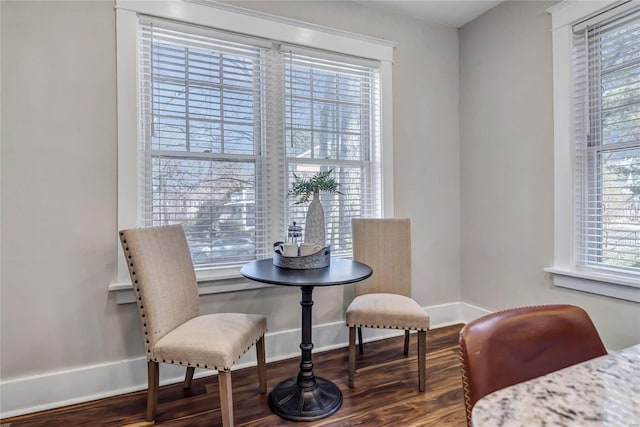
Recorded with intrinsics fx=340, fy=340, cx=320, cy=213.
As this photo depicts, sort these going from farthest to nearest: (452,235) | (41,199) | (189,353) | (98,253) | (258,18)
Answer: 1. (452,235)
2. (258,18)
3. (98,253)
4. (41,199)
5. (189,353)

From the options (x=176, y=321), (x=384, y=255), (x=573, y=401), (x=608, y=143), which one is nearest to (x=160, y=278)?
(x=176, y=321)

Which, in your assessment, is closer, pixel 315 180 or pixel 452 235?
pixel 315 180

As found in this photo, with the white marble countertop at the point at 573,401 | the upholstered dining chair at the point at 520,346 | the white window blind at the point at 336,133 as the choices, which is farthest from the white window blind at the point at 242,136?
the white marble countertop at the point at 573,401

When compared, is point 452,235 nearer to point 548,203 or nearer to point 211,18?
point 548,203

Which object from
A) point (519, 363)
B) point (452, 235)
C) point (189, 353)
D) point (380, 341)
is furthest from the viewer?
point (452, 235)

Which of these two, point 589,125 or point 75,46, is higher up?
point 75,46

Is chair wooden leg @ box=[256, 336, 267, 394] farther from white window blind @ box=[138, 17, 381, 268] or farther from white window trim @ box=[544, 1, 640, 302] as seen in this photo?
white window trim @ box=[544, 1, 640, 302]

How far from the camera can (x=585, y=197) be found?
2346 millimetres

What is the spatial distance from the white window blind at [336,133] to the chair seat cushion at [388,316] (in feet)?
2.25

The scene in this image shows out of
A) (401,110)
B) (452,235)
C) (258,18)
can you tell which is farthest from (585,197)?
(258,18)

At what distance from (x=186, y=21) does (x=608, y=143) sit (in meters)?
2.88

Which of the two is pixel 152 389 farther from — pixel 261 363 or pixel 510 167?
pixel 510 167

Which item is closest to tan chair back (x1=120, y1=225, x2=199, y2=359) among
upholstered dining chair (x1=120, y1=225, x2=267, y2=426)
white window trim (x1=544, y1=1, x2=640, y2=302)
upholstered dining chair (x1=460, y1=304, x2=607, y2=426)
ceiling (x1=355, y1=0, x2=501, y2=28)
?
upholstered dining chair (x1=120, y1=225, x2=267, y2=426)

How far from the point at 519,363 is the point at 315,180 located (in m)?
1.69
